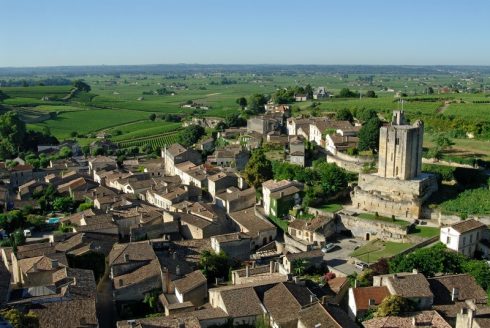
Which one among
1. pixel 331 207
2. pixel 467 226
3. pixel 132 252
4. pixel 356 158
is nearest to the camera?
pixel 132 252

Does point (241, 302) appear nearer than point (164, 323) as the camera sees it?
No

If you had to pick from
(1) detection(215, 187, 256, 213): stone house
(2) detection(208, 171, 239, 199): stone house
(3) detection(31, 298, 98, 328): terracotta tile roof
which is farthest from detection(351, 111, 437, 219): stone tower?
(3) detection(31, 298, 98, 328): terracotta tile roof

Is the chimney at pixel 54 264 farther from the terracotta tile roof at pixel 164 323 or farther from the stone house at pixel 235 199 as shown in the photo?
the stone house at pixel 235 199

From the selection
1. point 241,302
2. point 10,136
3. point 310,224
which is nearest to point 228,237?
point 310,224

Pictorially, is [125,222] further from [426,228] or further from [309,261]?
[426,228]

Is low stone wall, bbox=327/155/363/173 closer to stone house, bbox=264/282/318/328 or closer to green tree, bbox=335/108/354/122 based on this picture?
green tree, bbox=335/108/354/122

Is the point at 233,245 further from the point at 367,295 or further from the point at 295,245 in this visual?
the point at 367,295

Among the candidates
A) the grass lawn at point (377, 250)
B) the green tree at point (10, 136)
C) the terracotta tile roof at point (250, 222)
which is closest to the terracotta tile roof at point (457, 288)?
the grass lawn at point (377, 250)

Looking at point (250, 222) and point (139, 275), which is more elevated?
point (139, 275)
